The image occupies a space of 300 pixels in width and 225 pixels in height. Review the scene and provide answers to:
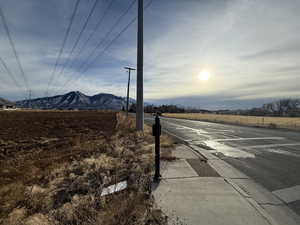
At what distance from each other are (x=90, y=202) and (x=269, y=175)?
15.4ft

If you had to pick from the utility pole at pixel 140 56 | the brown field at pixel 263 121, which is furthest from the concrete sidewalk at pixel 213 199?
the brown field at pixel 263 121

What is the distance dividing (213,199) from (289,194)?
179 centimetres

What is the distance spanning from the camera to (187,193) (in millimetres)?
3283

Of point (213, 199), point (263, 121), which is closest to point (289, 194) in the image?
point (213, 199)

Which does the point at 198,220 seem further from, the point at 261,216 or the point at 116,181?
the point at 116,181

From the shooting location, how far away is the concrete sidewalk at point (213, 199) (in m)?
2.52

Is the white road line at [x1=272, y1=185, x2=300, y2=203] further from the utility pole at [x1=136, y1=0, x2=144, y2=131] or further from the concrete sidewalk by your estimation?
the utility pole at [x1=136, y1=0, x2=144, y2=131]

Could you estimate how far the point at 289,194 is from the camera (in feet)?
11.2

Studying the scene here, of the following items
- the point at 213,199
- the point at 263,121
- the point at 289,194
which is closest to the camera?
the point at 213,199

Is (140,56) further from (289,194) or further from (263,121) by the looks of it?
(263,121)

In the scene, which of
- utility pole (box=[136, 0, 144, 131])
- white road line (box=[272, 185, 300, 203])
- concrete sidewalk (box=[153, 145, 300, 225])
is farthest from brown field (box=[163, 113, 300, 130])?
concrete sidewalk (box=[153, 145, 300, 225])

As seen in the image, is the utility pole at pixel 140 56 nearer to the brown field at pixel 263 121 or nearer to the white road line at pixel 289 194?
the white road line at pixel 289 194

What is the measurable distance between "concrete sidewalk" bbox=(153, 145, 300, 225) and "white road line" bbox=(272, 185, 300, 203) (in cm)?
20

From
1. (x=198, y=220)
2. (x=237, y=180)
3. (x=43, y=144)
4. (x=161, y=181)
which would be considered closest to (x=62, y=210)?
(x=161, y=181)
